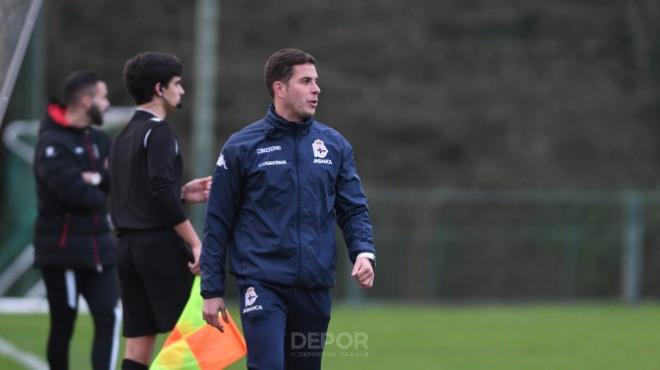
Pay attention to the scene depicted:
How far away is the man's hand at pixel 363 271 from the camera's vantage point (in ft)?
20.0

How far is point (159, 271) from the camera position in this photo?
23.2 ft

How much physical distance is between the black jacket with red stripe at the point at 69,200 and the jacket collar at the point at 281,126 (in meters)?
2.33

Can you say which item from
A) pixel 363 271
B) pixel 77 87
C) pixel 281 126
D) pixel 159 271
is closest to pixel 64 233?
pixel 77 87

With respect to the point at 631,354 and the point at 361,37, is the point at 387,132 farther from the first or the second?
the point at 631,354

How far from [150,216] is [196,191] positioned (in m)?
0.40

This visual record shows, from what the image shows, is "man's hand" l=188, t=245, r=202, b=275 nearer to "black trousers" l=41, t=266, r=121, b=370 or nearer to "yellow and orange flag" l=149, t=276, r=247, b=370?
"yellow and orange flag" l=149, t=276, r=247, b=370

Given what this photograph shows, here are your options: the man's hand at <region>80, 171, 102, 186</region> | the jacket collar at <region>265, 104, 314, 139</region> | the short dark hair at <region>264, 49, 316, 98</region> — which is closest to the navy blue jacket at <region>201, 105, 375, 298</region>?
the jacket collar at <region>265, 104, 314, 139</region>

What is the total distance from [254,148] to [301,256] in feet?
1.80

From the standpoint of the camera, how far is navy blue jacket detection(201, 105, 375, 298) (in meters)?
6.09

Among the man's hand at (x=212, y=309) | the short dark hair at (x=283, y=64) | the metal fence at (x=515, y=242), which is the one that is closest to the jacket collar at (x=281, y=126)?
the short dark hair at (x=283, y=64)

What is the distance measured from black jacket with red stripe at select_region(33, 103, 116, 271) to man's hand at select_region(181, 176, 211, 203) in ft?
3.58

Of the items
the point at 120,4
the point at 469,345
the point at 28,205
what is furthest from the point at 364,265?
the point at 120,4

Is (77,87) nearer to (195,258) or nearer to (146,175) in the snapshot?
(146,175)

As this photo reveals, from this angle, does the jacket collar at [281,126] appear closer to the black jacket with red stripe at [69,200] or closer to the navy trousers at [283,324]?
the navy trousers at [283,324]
